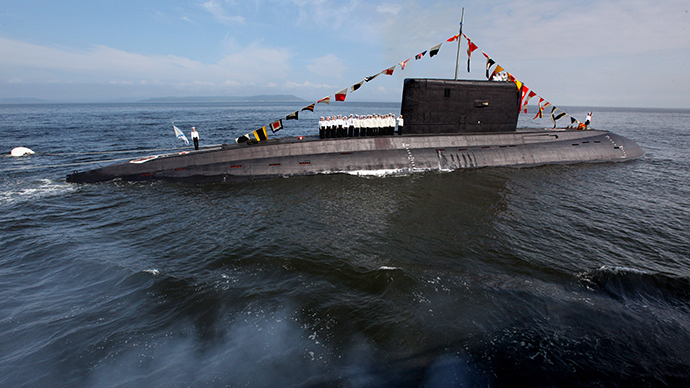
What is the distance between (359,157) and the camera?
16953 mm

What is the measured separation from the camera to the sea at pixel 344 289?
5.04m

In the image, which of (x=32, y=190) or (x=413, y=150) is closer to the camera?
(x=32, y=190)

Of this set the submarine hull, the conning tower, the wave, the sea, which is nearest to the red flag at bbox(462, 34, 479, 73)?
the conning tower

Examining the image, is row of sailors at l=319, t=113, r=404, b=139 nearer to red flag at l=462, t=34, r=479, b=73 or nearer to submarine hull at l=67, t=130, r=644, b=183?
submarine hull at l=67, t=130, r=644, b=183

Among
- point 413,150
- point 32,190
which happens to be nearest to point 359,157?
point 413,150

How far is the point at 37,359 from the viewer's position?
17.2 ft

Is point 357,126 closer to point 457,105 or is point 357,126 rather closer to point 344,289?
point 457,105

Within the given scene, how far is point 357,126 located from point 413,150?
328 cm

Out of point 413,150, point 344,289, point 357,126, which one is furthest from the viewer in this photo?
point 357,126

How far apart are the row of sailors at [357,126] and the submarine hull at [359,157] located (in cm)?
60

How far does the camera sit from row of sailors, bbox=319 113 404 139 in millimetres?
17219

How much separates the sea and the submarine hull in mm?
1916

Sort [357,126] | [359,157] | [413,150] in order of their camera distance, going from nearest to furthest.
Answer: [359,157] → [413,150] → [357,126]

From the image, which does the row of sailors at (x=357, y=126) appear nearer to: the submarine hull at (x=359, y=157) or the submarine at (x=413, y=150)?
the submarine at (x=413, y=150)
